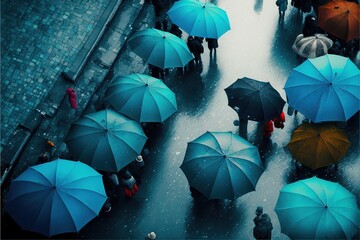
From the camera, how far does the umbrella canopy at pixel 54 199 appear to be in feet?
44.5

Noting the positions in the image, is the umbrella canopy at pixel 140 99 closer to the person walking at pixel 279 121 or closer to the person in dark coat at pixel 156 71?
the person in dark coat at pixel 156 71

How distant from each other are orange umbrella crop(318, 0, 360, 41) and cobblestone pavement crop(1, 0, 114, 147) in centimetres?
729

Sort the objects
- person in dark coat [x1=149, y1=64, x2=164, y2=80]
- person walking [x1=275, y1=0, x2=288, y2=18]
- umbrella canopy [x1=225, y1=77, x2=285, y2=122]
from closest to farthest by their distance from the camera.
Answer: umbrella canopy [x1=225, y1=77, x2=285, y2=122], person in dark coat [x1=149, y1=64, x2=164, y2=80], person walking [x1=275, y1=0, x2=288, y2=18]

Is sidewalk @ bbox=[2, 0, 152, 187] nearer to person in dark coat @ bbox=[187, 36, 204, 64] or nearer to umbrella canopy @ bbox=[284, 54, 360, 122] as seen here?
person in dark coat @ bbox=[187, 36, 204, 64]

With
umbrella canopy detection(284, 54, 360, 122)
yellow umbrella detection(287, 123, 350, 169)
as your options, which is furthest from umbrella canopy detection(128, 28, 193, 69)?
yellow umbrella detection(287, 123, 350, 169)

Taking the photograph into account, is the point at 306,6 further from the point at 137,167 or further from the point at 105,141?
the point at 105,141

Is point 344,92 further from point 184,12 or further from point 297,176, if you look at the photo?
point 184,12

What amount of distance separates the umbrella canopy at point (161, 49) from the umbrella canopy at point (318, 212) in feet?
18.1

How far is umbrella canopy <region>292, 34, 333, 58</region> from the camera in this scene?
18094 mm

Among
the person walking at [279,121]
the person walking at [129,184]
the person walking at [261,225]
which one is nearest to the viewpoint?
the person walking at [261,225]

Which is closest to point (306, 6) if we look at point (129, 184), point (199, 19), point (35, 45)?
point (199, 19)

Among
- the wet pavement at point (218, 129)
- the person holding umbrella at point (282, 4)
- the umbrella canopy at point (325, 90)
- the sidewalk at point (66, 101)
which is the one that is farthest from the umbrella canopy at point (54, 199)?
the person holding umbrella at point (282, 4)

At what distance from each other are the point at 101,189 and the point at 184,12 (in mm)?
6934

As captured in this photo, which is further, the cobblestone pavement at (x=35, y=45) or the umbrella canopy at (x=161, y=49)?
the cobblestone pavement at (x=35, y=45)
